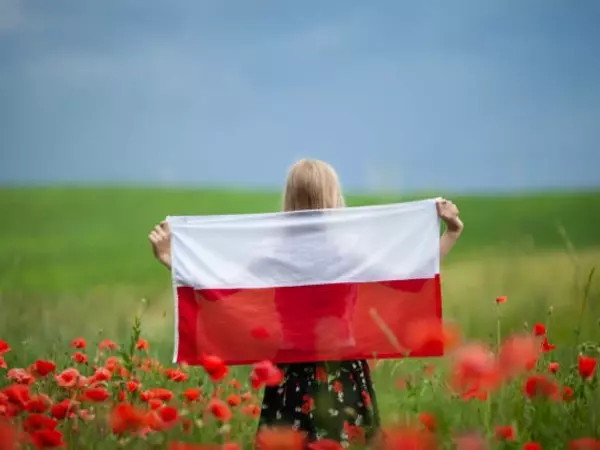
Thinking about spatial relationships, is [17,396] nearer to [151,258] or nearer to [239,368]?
[239,368]

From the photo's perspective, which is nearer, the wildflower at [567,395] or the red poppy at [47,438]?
the red poppy at [47,438]

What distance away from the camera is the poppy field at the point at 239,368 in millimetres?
1737

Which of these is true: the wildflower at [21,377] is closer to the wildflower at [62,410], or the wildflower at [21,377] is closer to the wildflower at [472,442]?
the wildflower at [62,410]

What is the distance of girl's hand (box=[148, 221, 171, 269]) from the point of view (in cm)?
254

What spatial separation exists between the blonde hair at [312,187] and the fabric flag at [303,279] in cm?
3

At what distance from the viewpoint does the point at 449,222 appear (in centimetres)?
248

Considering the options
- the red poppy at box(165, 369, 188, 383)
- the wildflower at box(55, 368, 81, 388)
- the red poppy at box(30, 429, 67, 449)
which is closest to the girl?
the red poppy at box(165, 369, 188, 383)

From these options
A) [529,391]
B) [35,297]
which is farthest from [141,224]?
[529,391]

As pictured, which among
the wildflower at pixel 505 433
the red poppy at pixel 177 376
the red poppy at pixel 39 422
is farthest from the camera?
the red poppy at pixel 177 376

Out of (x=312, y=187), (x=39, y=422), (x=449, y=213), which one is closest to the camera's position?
(x=39, y=422)

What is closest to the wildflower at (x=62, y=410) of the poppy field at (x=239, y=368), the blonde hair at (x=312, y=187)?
the poppy field at (x=239, y=368)

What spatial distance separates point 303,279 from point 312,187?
27cm

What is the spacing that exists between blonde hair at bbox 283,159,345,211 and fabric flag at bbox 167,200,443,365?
0.11ft

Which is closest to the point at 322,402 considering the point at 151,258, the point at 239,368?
the point at 239,368
